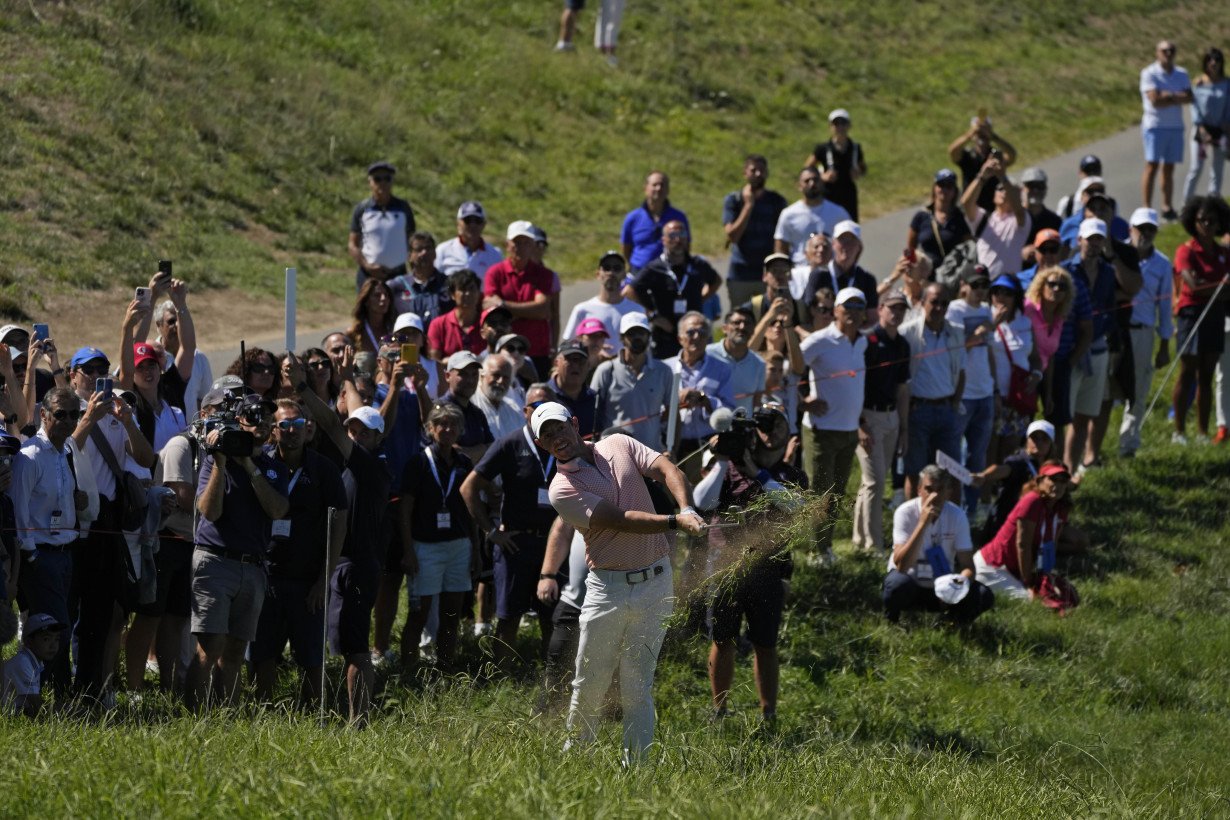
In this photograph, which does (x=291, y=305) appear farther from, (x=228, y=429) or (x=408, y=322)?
(x=228, y=429)

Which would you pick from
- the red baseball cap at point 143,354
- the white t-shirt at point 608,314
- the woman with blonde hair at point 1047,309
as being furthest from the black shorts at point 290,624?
the woman with blonde hair at point 1047,309

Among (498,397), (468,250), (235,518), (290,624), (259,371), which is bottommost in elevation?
(290,624)

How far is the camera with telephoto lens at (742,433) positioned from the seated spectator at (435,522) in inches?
70.3

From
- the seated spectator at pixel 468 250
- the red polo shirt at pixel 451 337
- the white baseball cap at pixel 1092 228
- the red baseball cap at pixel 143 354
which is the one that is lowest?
the red baseball cap at pixel 143 354

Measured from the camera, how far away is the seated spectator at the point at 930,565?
41.8 ft

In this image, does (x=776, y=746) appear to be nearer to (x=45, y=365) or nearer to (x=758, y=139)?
(x=45, y=365)

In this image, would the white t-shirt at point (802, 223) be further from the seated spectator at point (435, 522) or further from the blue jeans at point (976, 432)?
the seated spectator at point (435, 522)

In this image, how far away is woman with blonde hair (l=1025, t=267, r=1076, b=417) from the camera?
15.1 m

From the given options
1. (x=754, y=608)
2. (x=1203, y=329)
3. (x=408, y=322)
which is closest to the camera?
(x=754, y=608)

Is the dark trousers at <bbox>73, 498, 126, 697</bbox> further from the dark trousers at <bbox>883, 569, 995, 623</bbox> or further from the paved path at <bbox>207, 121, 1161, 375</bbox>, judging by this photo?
the paved path at <bbox>207, 121, 1161, 375</bbox>

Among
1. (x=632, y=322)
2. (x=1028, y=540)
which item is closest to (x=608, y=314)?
(x=632, y=322)

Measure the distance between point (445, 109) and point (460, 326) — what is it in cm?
1339

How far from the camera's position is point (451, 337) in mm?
13172

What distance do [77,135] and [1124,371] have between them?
11.8m
